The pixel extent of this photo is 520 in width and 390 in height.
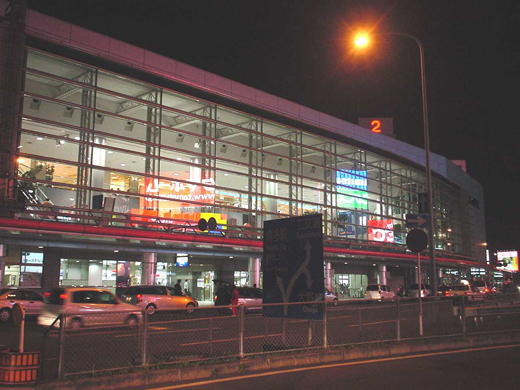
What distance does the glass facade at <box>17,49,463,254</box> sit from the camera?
28.8 m

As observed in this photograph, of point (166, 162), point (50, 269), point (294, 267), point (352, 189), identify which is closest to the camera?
point (294, 267)

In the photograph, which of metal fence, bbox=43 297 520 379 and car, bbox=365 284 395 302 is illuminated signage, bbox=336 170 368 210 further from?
metal fence, bbox=43 297 520 379

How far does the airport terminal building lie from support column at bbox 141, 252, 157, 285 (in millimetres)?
85

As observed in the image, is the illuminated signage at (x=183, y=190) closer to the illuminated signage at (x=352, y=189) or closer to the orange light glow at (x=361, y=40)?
the illuminated signage at (x=352, y=189)

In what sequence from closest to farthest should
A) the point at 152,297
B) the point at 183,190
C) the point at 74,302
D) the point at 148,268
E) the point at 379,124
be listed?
the point at 74,302 < the point at 152,297 < the point at 148,268 < the point at 183,190 < the point at 379,124

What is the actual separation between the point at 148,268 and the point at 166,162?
7660 mm

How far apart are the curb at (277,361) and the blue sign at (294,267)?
99 centimetres

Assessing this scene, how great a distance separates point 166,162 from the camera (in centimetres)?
3522

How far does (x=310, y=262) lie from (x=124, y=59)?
2281 cm

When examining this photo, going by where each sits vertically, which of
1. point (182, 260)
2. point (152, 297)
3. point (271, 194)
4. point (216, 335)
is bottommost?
point (216, 335)

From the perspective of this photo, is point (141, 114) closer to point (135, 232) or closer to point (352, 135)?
point (135, 232)

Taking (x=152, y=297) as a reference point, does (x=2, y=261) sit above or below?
above

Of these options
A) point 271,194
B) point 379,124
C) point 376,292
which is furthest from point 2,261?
point 379,124

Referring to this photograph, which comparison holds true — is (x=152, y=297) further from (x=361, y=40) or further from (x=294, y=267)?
(x=361, y=40)
